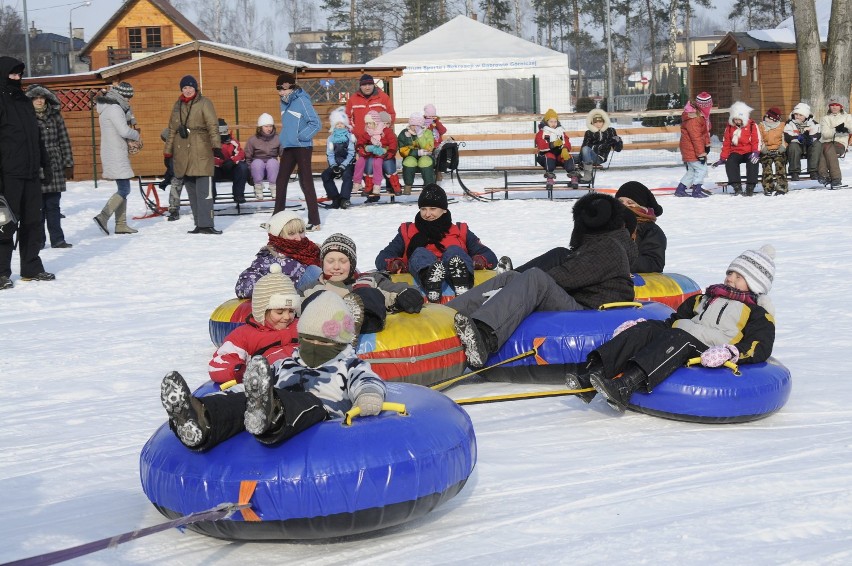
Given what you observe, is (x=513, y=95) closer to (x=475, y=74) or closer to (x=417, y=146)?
(x=475, y=74)

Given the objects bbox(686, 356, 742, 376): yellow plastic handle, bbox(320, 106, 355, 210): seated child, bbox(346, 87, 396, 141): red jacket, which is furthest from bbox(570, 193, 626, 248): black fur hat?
bbox(346, 87, 396, 141): red jacket

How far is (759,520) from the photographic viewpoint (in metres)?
3.64

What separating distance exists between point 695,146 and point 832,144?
7.24 ft

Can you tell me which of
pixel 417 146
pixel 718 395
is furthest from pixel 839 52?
pixel 718 395

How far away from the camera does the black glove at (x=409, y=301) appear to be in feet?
18.8

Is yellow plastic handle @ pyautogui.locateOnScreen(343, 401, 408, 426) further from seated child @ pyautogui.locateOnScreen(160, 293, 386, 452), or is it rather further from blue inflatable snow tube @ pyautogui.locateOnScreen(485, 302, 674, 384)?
blue inflatable snow tube @ pyautogui.locateOnScreen(485, 302, 674, 384)

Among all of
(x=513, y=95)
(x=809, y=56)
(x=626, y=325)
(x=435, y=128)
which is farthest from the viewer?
(x=513, y=95)

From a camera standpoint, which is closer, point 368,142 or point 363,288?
point 363,288

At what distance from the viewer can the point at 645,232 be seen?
23.1ft

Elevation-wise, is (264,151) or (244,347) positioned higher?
(264,151)

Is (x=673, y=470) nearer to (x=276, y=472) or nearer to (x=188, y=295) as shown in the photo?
(x=276, y=472)

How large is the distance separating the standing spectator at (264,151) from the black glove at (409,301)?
30.1 ft

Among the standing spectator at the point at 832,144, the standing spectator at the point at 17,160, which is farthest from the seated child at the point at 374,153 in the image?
the standing spectator at the point at 17,160

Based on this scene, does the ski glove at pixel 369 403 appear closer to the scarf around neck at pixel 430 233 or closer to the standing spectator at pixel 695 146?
the scarf around neck at pixel 430 233
